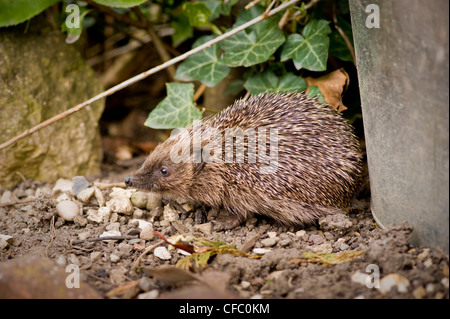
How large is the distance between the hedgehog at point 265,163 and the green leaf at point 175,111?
30 cm

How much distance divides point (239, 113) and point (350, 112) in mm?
1597

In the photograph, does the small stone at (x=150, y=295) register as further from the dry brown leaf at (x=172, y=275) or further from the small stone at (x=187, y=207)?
the small stone at (x=187, y=207)

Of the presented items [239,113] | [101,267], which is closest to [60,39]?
[239,113]

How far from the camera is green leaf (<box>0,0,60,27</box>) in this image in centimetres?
498

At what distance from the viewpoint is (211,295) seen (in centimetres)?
313

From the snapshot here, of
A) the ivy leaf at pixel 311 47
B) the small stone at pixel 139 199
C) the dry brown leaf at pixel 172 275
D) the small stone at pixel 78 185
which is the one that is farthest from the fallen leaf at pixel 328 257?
the small stone at pixel 78 185

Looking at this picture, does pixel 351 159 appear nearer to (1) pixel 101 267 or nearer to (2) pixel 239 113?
(2) pixel 239 113

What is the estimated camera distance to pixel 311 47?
192 inches

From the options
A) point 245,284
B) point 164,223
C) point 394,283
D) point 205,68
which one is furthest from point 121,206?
point 394,283

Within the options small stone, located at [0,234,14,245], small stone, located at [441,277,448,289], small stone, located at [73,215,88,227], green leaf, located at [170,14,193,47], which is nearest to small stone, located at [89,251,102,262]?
small stone, located at [73,215,88,227]

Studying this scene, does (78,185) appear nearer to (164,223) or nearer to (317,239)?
(164,223)

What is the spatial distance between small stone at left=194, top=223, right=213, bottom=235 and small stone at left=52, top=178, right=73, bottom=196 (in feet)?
4.85

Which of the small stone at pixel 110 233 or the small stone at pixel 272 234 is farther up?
the small stone at pixel 110 233

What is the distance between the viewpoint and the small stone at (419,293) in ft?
9.77
